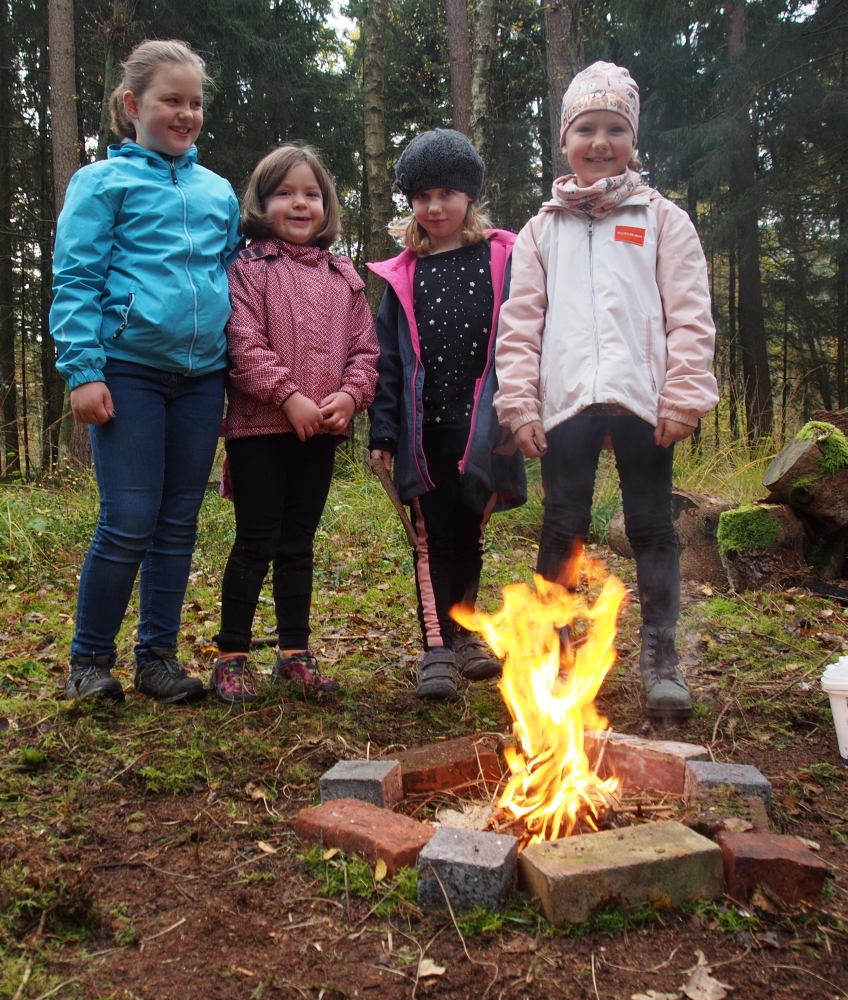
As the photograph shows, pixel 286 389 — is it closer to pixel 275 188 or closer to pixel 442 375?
pixel 442 375

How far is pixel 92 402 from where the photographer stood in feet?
8.93

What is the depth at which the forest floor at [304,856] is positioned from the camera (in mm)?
1590

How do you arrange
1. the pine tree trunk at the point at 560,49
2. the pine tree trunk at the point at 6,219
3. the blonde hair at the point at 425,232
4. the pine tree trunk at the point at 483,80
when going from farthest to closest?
the pine tree trunk at the point at 6,219
the pine tree trunk at the point at 560,49
the pine tree trunk at the point at 483,80
the blonde hair at the point at 425,232

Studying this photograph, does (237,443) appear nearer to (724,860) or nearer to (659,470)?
(659,470)

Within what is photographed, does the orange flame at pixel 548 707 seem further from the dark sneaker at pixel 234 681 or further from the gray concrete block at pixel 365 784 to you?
the dark sneaker at pixel 234 681

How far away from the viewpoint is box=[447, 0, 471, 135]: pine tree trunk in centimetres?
1040

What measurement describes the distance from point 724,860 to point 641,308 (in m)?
1.92

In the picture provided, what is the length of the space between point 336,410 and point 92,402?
2.85 feet

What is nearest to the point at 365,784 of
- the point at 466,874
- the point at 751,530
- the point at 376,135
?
the point at 466,874

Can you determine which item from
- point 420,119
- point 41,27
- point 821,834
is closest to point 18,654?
point 821,834

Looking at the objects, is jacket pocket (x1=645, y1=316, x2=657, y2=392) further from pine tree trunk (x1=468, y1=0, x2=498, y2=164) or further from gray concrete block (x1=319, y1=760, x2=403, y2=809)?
pine tree trunk (x1=468, y1=0, x2=498, y2=164)

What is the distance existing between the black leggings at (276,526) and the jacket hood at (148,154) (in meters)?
1.08

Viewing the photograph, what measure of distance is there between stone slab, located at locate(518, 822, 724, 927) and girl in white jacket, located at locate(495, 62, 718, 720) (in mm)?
1164

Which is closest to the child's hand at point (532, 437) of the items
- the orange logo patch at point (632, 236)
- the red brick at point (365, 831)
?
the orange logo patch at point (632, 236)
